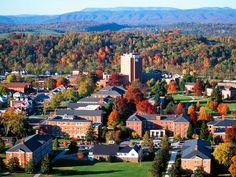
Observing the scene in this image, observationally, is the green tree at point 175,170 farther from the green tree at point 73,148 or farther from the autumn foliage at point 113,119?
the autumn foliage at point 113,119

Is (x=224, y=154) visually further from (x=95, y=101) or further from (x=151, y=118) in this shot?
(x=95, y=101)

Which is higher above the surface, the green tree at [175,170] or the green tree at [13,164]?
the green tree at [175,170]

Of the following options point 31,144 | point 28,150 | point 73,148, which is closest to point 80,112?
point 73,148

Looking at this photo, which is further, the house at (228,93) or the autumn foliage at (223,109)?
the house at (228,93)

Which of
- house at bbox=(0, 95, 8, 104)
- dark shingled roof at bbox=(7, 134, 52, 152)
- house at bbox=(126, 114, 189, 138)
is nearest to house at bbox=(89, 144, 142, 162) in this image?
dark shingled roof at bbox=(7, 134, 52, 152)

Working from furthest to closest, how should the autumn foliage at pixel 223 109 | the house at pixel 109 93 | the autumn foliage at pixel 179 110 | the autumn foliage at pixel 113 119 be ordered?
the house at pixel 109 93
the autumn foliage at pixel 223 109
the autumn foliage at pixel 179 110
the autumn foliage at pixel 113 119

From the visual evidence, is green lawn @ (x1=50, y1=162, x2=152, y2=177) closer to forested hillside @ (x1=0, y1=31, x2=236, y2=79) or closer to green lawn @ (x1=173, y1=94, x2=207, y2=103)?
green lawn @ (x1=173, y1=94, x2=207, y2=103)

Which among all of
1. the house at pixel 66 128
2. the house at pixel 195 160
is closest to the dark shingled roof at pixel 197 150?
the house at pixel 195 160
